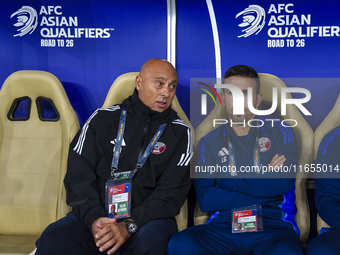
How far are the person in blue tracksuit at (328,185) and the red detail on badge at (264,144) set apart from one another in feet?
0.82

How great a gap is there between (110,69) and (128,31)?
0.29 meters

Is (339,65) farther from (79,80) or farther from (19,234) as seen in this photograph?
(19,234)

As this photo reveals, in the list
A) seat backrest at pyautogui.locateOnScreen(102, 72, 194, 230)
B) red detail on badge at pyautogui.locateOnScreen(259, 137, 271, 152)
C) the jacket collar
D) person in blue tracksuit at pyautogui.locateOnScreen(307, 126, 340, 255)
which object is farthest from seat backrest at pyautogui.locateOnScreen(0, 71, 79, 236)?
person in blue tracksuit at pyautogui.locateOnScreen(307, 126, 340, 255)

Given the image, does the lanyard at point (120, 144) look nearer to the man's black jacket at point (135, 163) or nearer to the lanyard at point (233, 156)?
the man's black jacket at point (135, 163)

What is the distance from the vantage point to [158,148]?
5.71ft

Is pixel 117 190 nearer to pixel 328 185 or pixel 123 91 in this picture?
pixel 123 91

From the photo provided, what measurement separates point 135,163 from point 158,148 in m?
0.14

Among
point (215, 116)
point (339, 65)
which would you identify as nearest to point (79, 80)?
point (215, 116)

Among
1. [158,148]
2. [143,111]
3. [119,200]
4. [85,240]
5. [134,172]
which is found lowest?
[85,240]

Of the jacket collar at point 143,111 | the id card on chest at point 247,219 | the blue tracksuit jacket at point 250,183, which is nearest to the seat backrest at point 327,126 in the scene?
the blue tracksuit jacket at point 250,183

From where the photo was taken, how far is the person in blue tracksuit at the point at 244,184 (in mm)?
1521

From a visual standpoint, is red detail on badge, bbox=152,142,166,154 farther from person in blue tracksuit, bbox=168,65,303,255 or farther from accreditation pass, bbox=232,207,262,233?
accreditation pass, bbox=232,207,262,233

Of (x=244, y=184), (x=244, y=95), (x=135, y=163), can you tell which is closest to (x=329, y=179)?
(x=244, y=184)

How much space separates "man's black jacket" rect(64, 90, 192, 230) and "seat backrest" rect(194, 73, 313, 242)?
192mm
